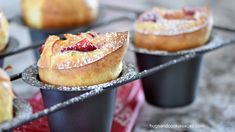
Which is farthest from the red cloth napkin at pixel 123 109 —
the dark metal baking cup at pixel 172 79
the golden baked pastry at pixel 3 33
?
the golden baked pastry at pixel 3 33

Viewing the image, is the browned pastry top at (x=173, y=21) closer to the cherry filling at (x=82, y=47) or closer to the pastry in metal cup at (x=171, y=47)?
the pastry in metal cup at (x=171, y=47)

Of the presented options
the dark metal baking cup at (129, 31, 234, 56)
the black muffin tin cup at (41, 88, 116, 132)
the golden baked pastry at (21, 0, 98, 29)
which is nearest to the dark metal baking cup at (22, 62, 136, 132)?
the black muffin tin cup at (41, 88, 116, 132)

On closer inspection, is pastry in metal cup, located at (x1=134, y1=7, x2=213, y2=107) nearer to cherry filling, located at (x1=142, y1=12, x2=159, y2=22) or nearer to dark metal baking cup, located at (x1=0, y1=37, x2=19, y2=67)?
cherry filling, located at (x1=142, y1=12, x2=159, y2=22)

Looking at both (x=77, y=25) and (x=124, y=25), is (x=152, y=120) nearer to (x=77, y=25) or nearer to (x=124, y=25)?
(x=77, y=25)

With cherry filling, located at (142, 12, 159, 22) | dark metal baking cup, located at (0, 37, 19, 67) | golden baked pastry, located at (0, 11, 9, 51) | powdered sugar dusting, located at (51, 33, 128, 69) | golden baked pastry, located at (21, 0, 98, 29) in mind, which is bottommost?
golden baked pastry, located at (21, 0, 98, 29)

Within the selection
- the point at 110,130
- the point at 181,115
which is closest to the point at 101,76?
the point at 110,130

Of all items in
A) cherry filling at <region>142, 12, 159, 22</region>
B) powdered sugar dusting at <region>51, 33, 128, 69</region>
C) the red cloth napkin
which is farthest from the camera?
cherry filling at <region>142, 12, 159, 22</region>

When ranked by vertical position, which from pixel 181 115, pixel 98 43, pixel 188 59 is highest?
pixel 98 43
